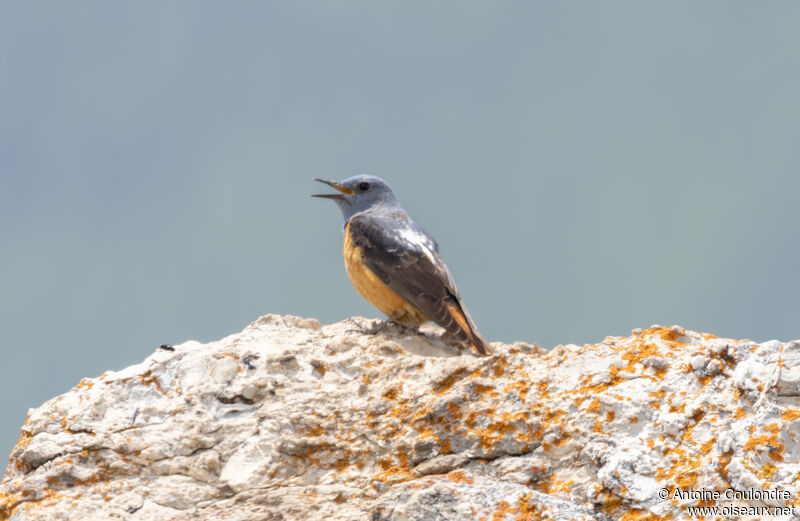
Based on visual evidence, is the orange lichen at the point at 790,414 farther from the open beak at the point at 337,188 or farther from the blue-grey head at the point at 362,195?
the open beak at the point at 337,188

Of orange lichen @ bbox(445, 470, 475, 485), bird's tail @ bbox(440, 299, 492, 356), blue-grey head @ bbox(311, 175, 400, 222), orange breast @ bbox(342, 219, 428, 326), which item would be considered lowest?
orange lichen @ bbox(445, 470, 475, 485)

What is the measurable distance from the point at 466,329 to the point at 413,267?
3.97 ft

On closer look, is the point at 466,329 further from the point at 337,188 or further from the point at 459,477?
the point at 337,188

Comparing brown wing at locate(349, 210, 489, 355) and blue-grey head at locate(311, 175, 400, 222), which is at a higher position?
blue-grey head at locate(311, 175, 400, 222)

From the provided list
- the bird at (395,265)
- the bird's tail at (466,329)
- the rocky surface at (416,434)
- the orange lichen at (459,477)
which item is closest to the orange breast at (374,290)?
the bird at (395,265)

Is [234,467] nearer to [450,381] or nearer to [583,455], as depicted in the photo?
[450,381]

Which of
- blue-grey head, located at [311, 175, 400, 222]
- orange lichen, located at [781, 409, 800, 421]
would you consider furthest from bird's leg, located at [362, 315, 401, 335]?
orange lichen, located at [781, 409, 800, 421]

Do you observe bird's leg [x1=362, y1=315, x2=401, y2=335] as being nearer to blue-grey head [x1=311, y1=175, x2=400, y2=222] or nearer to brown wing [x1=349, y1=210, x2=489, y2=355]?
brown wing [x1=349, y1=210, x2=489, y2=355]

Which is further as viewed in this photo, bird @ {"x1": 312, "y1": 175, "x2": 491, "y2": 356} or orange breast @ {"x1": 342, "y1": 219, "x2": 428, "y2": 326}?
orange breast @ {"x1": 342, "y1": 219, "x2": 428, "y2": 326}

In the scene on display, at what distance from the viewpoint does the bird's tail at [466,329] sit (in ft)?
21.8

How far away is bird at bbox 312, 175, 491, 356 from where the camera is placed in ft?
24.2

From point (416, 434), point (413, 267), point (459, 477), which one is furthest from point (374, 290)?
point (459, 477)

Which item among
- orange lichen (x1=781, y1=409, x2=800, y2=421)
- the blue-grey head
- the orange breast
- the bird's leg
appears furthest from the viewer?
the blue-grey head

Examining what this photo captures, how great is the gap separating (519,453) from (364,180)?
5.35m
